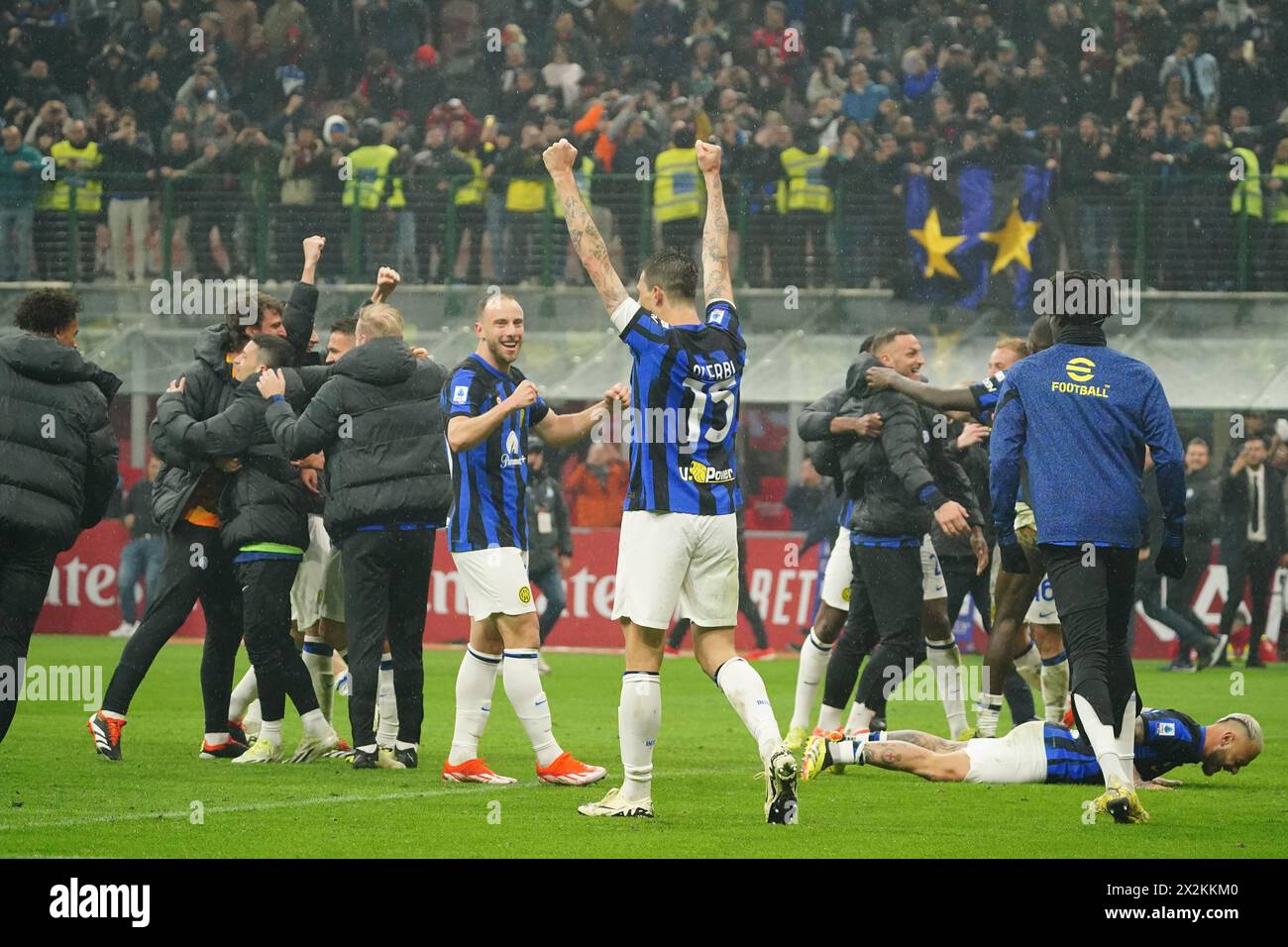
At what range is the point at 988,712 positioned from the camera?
31.9 ft

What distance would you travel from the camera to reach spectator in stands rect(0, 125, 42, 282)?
2283 centimetres

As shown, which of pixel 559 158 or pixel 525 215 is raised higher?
pixel 525 215

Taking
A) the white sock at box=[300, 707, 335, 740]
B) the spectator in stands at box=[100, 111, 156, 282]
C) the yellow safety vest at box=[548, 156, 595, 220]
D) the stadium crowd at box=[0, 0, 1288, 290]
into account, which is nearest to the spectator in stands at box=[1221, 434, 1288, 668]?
the stadium crowd at box=[0, 0, 1288, 290]

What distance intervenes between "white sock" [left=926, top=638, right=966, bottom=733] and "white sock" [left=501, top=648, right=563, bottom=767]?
8.87 feet

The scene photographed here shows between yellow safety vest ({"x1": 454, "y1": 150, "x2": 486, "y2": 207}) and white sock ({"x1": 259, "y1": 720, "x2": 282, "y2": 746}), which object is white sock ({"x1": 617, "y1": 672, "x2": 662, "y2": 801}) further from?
yellow safety vest ({"x1": 454, "y1": 150, "x2": 486, "y2": 207})

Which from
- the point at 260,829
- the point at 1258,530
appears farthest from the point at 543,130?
the point at 260,829

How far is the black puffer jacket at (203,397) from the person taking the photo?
902cm

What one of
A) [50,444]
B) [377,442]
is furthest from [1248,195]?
[50,444]

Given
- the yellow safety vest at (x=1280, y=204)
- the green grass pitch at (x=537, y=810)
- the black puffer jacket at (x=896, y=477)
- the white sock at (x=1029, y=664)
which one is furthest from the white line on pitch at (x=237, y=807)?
the yellow safety vest at (x=1280, y=204)

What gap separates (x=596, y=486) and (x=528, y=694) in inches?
550

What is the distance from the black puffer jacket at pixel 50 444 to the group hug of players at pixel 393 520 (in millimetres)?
902

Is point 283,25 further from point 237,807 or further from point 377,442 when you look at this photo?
point 237,807

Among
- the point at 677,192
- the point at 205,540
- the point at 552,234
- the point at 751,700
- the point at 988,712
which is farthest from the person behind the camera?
the point at 552,234
